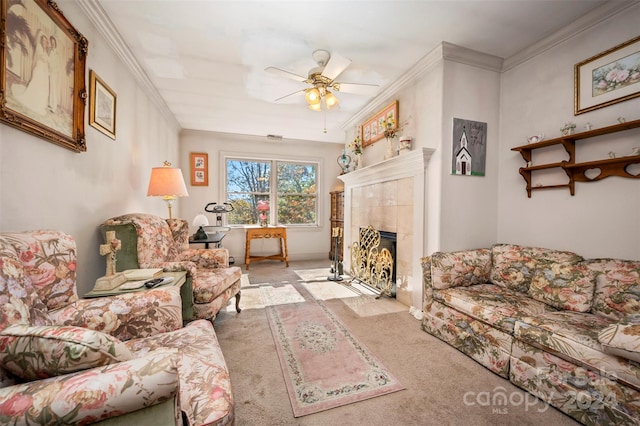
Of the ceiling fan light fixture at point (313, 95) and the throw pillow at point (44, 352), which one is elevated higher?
the ceiling fan light fixture at point (313, 95)

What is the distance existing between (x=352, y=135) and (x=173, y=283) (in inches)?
142

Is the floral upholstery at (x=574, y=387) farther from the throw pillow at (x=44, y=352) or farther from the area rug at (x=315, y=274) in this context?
the area rug at (x=315, y=274)

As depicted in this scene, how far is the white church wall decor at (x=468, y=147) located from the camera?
2.54 meters

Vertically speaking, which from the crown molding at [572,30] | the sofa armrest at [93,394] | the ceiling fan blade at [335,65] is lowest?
the sofa armrest at [93,394]

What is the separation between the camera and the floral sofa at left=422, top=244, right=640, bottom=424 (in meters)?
1.23

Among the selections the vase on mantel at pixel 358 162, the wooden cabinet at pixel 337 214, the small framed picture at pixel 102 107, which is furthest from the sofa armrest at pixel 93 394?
the wooden cabinet at pixel 337 214

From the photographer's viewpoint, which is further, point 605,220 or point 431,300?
point 431,300

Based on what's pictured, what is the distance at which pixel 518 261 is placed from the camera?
7.27 ft

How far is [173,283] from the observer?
169cm

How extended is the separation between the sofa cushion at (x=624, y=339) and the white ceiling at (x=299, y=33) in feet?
7.16

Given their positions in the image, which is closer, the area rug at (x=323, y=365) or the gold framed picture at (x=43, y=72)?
the gold framed picture at (x=43, y=72)

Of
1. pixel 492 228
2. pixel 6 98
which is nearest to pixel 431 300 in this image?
pixel 492 228

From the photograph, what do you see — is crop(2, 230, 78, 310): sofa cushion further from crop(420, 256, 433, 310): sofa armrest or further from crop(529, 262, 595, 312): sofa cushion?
crop(529, 262, 595, 312): sofa cushion

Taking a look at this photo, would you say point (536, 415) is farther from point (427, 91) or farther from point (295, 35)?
point (295, 35)
